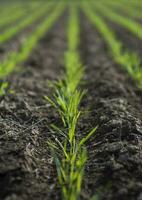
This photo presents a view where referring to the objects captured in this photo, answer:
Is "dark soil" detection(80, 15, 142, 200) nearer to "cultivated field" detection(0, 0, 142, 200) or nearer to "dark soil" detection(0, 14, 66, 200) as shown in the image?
"cultivated field" detection(0, 0, 142, 200)

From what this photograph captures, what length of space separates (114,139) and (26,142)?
66 cm

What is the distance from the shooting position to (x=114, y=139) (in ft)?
10.2

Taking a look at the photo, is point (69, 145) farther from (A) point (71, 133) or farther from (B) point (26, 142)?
(B) point (26, 142)

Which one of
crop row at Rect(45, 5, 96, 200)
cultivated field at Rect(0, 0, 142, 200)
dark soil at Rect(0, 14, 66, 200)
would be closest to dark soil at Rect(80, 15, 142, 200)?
cultivated field at Rect(0, 0, 142, 200)

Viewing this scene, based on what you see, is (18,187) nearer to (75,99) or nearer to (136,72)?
(75,99)

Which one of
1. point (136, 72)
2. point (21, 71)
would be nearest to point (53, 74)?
point (21, 71)

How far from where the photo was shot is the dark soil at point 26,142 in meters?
2.41

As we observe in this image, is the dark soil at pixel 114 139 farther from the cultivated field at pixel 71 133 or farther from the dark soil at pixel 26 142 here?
the dark soil at pixel 26 142

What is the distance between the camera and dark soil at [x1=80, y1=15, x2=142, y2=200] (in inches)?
95.5

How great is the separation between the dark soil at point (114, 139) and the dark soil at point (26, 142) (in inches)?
11.0

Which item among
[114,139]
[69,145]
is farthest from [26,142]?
[114,139]

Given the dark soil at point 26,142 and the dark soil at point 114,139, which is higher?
the dark soil at point 26,142

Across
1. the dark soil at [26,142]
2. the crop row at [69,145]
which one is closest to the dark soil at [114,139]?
the crop row at [69,145]

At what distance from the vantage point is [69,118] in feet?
11.2
